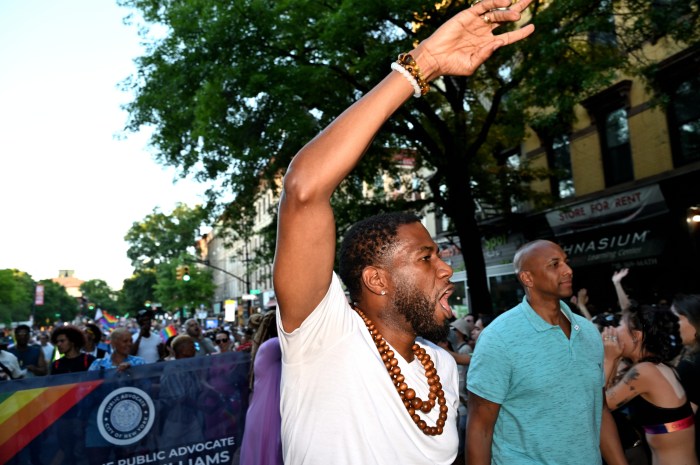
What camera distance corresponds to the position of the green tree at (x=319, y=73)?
33.1 feet

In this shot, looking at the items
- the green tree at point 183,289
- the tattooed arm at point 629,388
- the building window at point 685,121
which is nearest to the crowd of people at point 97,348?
the tattooed arm at point 629,388

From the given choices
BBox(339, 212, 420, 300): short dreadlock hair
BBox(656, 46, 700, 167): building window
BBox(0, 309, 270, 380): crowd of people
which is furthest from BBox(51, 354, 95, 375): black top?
BBox(656, 46, 700, 167): building window

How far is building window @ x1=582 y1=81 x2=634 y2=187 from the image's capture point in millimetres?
14617

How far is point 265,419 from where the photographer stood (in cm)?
313

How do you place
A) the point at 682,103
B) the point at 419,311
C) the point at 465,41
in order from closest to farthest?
the point at 465,41, the point at 419,311, the point at 682,103

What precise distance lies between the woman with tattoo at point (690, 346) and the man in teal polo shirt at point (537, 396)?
987 mm

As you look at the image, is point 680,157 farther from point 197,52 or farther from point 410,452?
point 410,452

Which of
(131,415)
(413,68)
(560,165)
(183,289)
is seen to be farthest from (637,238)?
(183,289)

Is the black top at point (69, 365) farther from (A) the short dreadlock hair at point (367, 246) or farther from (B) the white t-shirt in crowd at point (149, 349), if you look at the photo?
(A) the short dreadlock hair at point (367, 246)

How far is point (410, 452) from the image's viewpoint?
1717 millimetres

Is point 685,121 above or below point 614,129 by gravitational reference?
below

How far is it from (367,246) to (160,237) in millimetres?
70969

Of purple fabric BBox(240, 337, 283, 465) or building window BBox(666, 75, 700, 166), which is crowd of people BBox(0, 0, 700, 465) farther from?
building window BBox(666, 75, 700, 166)

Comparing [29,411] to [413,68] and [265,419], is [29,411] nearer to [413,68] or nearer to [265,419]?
[265,419]
